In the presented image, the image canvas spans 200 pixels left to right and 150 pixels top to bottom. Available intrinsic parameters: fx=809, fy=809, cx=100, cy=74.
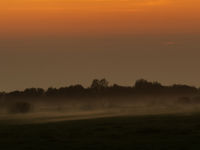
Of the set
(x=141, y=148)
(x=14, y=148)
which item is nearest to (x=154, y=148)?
(x=141, y=148)

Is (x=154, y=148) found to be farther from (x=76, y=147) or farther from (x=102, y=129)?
(x=102, y=129)

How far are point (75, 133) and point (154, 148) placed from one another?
15.0 meters

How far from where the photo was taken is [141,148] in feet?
188

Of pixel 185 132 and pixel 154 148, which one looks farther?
pixel 185 132

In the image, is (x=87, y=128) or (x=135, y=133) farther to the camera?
(x=87, y=128)

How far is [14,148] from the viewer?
59.5 metres

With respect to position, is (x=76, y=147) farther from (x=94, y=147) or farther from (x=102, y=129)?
(x=102, y=129)

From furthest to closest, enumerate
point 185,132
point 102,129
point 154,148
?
point 102,129 < point 185,132 < point 154,148

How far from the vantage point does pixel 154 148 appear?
187ft

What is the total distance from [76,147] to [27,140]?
22.2ft

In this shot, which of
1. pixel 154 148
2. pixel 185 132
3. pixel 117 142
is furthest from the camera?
pixel 185 132

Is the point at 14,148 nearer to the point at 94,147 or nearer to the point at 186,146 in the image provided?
the point at 94,147

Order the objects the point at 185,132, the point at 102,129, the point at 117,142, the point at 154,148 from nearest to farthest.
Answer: the point at 154,148, the point at 117,142, the point at 185,132, the point at 102,129

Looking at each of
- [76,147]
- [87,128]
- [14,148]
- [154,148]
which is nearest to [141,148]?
[154,148]
